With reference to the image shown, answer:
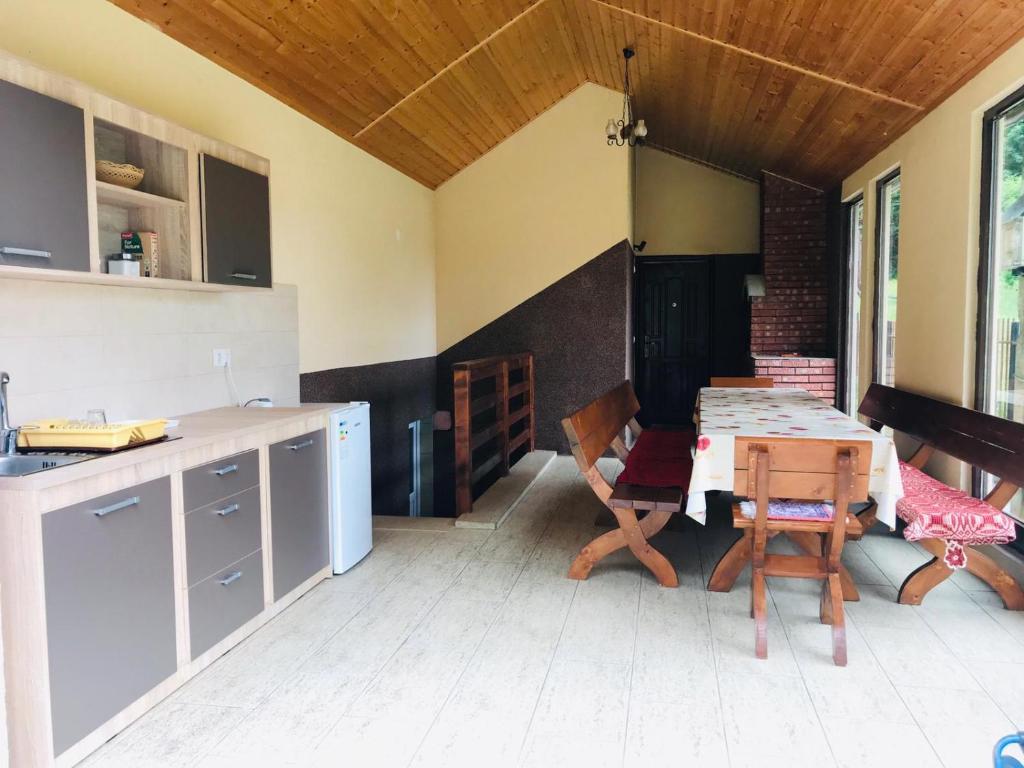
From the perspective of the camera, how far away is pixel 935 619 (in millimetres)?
3322

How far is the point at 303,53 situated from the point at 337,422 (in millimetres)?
2166

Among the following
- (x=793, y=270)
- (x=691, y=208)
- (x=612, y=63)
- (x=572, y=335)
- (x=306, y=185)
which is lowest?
(x=572, y=335)

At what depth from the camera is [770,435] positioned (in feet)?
10.9

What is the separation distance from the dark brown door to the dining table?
14.8ft

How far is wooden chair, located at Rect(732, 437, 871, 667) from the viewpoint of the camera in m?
2.98

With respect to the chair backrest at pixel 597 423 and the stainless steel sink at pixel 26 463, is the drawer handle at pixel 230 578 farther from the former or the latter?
the chair backrest at pixel 597 423

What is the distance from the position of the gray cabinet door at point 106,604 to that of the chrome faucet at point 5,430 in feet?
1.71

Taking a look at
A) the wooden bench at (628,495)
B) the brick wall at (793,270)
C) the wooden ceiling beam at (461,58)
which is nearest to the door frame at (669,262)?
the brick wall at (793,270)

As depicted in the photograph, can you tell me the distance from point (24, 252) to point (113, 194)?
63 cm

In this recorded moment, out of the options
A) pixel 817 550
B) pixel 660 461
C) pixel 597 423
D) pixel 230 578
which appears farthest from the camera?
pixel 660 461

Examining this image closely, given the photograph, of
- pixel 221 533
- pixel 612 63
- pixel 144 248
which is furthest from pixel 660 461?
pixel 612 63

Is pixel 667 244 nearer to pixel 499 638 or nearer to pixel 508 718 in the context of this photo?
pixel 499 638

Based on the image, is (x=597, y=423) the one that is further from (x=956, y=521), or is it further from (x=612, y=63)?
(x=612, y=63)

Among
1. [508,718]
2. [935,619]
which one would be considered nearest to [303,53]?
[508,718]
